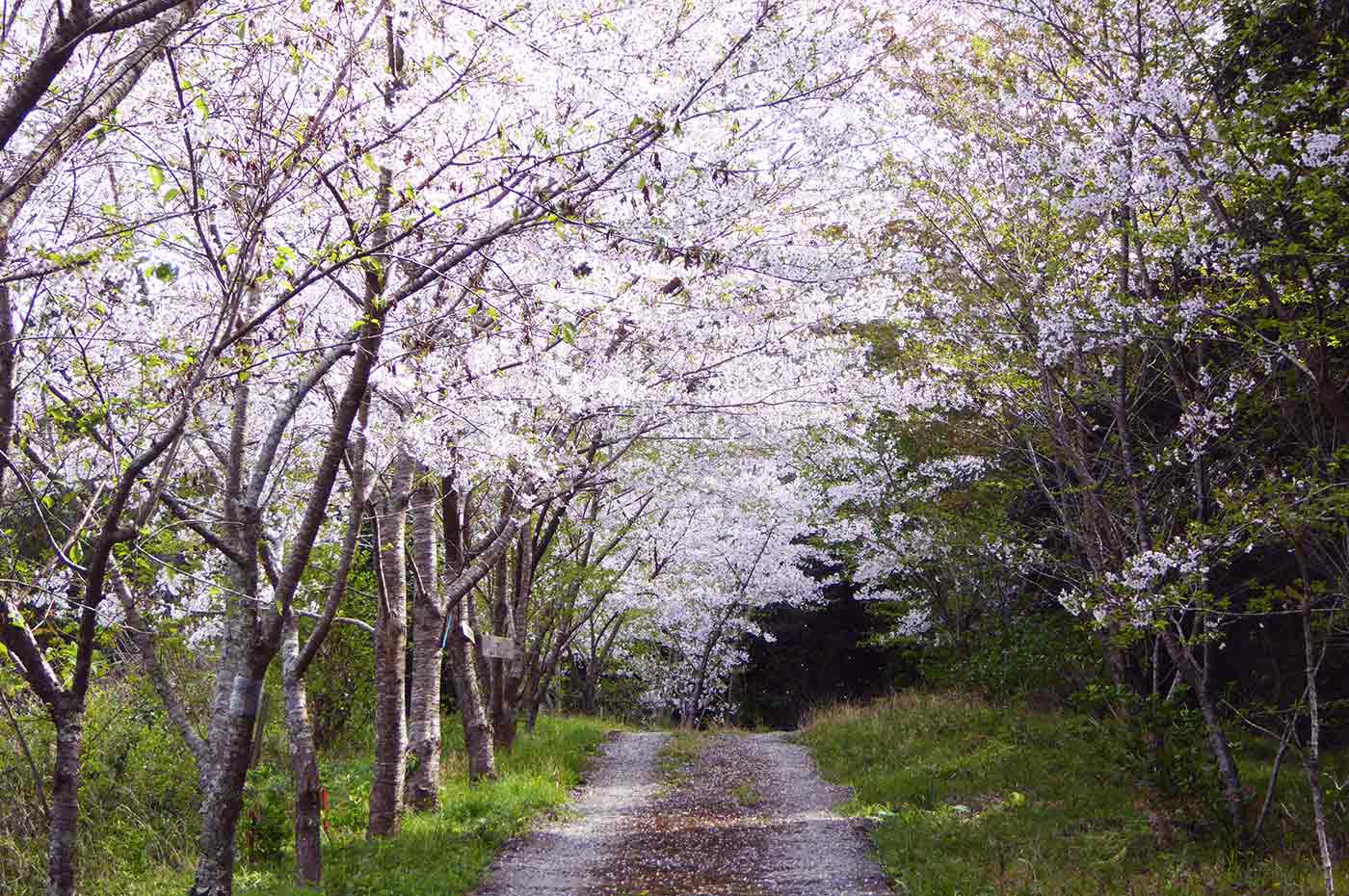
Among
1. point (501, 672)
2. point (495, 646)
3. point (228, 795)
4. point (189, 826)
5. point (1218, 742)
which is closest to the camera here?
point (228, 795)

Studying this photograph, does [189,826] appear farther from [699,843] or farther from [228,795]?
[228,795]

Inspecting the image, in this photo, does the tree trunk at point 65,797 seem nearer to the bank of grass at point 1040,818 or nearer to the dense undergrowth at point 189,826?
the dense undergrowth at point 189,826

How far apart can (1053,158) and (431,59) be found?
527 centimetres

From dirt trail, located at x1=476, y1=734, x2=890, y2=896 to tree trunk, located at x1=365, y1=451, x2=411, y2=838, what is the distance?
1.15 meters

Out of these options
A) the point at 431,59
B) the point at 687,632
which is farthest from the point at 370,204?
the point at 687,632

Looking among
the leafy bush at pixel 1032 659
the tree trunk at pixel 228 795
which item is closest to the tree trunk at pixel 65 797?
the tree trunk at pixel 228 795

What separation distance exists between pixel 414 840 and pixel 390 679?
54.9 inches

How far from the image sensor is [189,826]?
33.0 feet

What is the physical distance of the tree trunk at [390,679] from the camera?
906 centimetres

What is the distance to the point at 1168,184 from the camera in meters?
6.88

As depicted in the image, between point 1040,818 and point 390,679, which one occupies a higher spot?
point 390,679

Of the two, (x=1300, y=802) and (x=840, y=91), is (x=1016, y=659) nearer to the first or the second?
(x=1300, y=802)

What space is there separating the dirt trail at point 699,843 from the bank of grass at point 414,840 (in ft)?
0.97

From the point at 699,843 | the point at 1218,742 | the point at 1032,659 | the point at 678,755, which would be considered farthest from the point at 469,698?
the point at 1218,742
